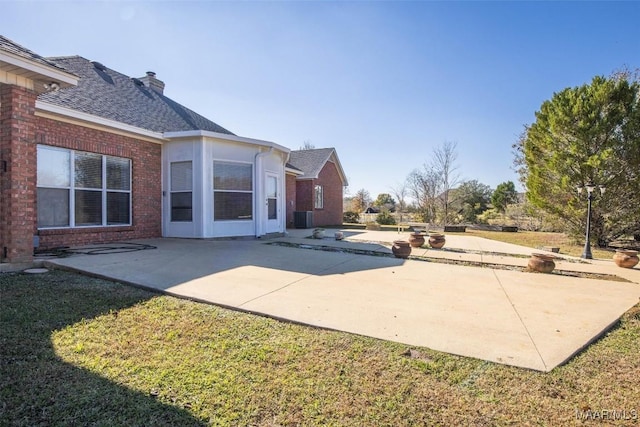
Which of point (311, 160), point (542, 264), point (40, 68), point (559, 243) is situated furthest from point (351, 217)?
point (40, 68)

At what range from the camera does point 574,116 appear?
12625mm

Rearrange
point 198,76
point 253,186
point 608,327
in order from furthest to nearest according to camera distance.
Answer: point 198,76 → point 253,186 → point 608,327

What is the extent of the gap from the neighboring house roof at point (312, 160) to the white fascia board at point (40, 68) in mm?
14553

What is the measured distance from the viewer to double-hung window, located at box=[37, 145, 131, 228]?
25.4 ft

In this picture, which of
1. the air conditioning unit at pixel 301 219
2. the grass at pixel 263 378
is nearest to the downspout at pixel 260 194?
the air conditioning unit at pixel 301 219

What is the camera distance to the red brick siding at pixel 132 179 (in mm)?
7734

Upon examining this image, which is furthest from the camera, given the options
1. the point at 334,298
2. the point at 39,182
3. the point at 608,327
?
the point at 39,182

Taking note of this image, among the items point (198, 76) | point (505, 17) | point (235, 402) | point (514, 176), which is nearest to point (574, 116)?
point (505, 17)

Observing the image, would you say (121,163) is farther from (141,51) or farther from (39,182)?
(141,51)

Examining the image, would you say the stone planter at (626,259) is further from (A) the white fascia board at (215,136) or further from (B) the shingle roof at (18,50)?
(B) the shingle roof at (18,50)

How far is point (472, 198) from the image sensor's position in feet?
101

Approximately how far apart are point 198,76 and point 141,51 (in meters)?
2.04

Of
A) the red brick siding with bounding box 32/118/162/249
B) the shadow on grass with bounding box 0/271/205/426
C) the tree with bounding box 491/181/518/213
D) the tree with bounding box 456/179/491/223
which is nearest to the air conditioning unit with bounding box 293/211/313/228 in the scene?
the red brick siding with bounding box 32/118/162/249

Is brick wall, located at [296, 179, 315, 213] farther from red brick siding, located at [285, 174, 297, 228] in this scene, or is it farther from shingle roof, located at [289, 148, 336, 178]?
red brick siding, located at [285, 174, 297, 228]
